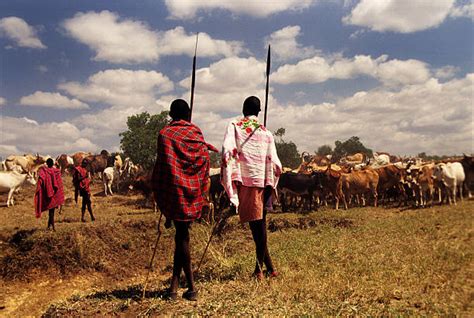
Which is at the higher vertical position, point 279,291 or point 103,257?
point 279,291

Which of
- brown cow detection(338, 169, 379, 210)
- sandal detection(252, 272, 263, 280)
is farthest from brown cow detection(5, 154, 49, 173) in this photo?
sandal detection(252, 272, 263, 280)

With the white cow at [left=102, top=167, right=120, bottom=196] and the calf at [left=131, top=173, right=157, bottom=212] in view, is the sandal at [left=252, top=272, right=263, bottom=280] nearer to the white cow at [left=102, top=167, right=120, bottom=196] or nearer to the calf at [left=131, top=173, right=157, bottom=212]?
the calf at [left=131, top=173, right=157, bottom=212]

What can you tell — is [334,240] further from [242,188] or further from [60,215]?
[60,215]

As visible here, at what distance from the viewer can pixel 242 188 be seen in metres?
5.10

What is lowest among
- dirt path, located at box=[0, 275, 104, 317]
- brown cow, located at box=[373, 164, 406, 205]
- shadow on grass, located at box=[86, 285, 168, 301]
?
dirt path, located at box=[0, 275, 104, 317]

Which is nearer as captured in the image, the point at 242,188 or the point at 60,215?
the point at 242,188

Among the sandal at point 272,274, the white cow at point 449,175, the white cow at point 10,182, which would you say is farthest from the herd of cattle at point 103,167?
the sandal at point 272,274

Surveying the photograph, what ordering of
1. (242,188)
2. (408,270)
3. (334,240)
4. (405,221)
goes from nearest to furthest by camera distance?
(242,188)
(408,270)
(334,240)
(405,221)

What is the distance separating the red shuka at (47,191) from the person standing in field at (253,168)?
24.4 feet

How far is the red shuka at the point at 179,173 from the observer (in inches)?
168

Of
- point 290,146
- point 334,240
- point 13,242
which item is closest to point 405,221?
point 334,240

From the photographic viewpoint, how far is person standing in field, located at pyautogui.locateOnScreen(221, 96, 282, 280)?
4973 mm

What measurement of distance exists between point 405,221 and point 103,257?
9.07m

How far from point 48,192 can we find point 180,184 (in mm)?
7672
